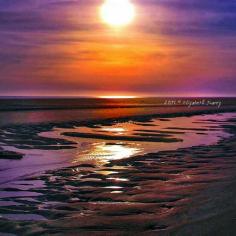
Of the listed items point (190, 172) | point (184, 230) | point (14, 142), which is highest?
point (14, 142)

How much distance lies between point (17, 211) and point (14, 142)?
14094 mm

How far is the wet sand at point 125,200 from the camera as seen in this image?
7484 mm

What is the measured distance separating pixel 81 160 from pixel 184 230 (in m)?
9.21

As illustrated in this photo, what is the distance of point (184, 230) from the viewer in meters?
→ 7.15

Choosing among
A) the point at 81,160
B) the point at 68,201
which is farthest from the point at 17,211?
Result: the point at 81,160

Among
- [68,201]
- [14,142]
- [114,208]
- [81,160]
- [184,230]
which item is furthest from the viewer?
[14,142]

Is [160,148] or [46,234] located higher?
[160,148]

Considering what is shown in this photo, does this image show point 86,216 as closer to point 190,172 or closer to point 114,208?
point 114,208

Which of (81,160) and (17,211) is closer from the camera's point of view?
(17,211)

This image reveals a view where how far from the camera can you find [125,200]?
9500 mm

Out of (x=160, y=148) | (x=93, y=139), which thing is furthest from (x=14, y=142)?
(x=160, y=148)

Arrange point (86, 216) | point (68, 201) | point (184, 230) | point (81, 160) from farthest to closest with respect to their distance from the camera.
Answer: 1. point (81, 160)
2. point (68, 201)
3. point (86, 216)
4. point (184, 230)

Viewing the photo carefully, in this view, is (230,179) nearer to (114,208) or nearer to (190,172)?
(190,172)

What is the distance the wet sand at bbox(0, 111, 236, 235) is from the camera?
748 centimetres
